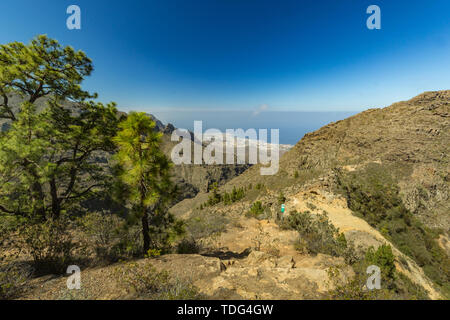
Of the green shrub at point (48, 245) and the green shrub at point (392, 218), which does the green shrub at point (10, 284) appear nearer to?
the green shrub at point (48, 245)

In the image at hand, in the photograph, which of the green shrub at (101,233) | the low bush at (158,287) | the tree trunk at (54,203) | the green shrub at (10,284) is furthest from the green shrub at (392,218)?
the tree trunk at (54,203)

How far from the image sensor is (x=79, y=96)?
24.6 ft

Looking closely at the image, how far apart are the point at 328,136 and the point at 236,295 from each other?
135ft

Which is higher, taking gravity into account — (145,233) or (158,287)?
(145,233)

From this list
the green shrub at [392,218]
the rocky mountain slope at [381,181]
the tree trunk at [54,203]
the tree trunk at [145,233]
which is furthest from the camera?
the green shrub at [392,218]

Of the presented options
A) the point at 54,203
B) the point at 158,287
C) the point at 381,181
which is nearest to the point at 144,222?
the point at 158,287

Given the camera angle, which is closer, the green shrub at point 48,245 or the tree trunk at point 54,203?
the green shrub at point 48,245

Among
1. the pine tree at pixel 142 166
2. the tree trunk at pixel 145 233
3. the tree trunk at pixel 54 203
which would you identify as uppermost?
the pine tree at pixel 142 166

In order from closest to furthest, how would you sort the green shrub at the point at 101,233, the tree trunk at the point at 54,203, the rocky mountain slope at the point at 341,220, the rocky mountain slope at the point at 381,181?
the rocky mountain slope at the point at 341,220 < the green shrub at the point at 101,233 < the tree trunk at the point at 54,203 < the rocky mountain slope at the point at 381,181

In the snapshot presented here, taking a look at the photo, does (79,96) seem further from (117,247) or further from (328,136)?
(328,136)

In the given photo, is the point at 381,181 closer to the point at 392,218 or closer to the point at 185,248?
the point at 392,218

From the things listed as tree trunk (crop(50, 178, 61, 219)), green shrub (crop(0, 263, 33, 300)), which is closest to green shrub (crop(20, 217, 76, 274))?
green shrub (crop(0, 263, 33, 300))

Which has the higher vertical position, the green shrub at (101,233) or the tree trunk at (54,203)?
the tree trunk at (54,203)

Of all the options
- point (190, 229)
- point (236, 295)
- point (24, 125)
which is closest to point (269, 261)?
point (236, 295)
